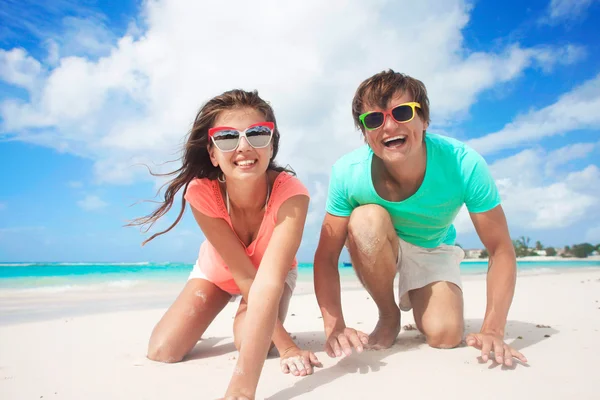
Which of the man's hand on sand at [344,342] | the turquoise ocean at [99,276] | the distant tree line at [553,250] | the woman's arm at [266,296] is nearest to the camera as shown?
the woman's arm at [266,296]

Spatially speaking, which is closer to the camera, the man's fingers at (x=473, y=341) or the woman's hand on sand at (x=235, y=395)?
the woman's hand on sand at (x=235, y=395)

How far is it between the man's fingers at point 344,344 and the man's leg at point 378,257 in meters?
0.54

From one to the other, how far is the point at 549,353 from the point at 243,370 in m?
2.07

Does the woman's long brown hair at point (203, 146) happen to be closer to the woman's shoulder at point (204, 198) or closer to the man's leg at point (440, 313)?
the woman's shoulder at point (204, 198)

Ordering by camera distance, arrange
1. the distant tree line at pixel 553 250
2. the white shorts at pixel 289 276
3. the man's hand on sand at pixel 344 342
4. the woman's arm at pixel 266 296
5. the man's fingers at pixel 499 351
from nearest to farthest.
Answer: the woman's arm at pixel 266 296
the man's fingers at pixel 499 351
the man's hand on sand at pixel 344 342
the white shorts at pixel 289 276
the distant tree line at pixel 553 250

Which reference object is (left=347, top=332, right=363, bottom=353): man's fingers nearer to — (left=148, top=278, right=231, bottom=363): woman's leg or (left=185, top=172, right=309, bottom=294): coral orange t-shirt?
(left=185, top=172, right=309, bottom=294): coral orange t-shirt

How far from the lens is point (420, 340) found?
3492 mm

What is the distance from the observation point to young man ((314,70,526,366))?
3092mm

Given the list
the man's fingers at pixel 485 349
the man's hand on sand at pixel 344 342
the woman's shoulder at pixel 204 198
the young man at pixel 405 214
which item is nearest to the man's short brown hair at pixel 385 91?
the young man at pixel 405 214

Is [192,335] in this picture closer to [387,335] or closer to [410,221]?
[387,335]

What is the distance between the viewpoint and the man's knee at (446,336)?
314cm

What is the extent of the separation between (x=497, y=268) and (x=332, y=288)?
1.14 metres

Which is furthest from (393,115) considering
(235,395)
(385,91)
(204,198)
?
(235,395)

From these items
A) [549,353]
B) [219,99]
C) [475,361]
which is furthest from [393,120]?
[549,353]
